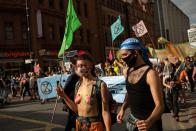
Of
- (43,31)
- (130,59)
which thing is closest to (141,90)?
(130,59)

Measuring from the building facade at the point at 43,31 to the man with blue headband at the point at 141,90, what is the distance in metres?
22.5

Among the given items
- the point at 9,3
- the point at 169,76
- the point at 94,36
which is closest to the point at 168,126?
the point at 169,76

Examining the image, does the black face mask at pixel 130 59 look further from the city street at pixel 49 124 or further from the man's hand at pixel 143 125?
the city street at pixel 49 124

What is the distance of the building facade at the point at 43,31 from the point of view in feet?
119

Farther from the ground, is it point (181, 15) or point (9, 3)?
point (181, 15)

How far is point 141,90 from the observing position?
4.33 meters

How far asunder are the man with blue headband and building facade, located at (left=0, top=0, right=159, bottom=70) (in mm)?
22513

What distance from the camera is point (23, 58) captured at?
37219 mm

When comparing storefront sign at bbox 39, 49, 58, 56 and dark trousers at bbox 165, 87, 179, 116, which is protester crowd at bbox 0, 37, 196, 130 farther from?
storefront sign at bbox 39, 49, 58, 56

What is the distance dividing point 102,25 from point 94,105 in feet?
168

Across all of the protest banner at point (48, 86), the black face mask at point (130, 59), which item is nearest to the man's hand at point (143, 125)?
the black face mask at point (130, 59)

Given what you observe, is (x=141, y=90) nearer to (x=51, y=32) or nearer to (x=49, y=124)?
(x=49, y=124)

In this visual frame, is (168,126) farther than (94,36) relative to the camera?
No

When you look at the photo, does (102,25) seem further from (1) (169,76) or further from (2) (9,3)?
(1) (169,76)
